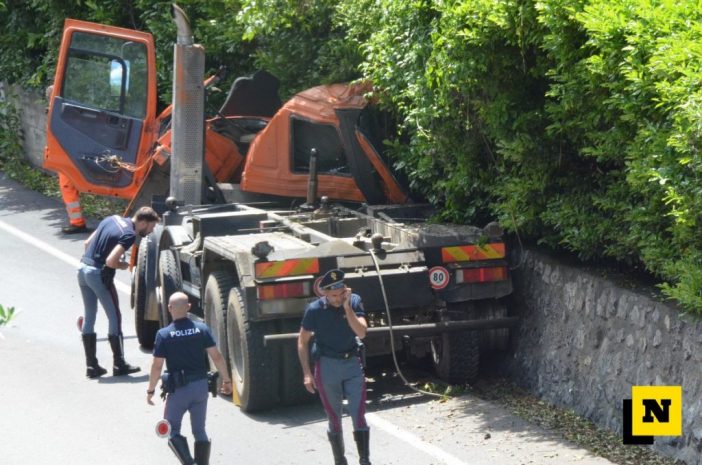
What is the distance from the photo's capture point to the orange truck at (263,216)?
10.4m

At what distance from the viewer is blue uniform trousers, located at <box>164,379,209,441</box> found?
8680 millimetres

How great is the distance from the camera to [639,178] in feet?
28.6

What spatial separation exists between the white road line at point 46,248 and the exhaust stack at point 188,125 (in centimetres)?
240

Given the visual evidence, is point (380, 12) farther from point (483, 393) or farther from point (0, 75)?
point (0, 75)

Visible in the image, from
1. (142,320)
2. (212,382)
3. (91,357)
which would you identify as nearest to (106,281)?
(91,357)

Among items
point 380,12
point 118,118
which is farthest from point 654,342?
point 118,118

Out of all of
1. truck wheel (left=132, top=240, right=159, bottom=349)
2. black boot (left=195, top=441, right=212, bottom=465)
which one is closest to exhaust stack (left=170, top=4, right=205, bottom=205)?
truck wheel (left=132, top=240, right=159, bottom=349)

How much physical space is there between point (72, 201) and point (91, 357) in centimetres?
748

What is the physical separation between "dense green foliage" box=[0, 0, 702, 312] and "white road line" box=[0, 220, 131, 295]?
12.3 feet

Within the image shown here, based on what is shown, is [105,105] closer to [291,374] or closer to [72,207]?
[72,207]

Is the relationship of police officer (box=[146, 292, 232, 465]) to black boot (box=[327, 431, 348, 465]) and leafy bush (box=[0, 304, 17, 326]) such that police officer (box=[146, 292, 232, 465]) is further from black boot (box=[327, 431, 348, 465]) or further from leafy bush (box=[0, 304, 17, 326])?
leafy bush (box=[0, 304, 17, 326])

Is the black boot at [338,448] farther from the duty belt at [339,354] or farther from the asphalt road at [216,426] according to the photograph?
the duty belt at [339,354]

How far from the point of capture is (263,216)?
12.1 m

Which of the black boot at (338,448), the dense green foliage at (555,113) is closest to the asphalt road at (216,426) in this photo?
the black boot at (338,448)
